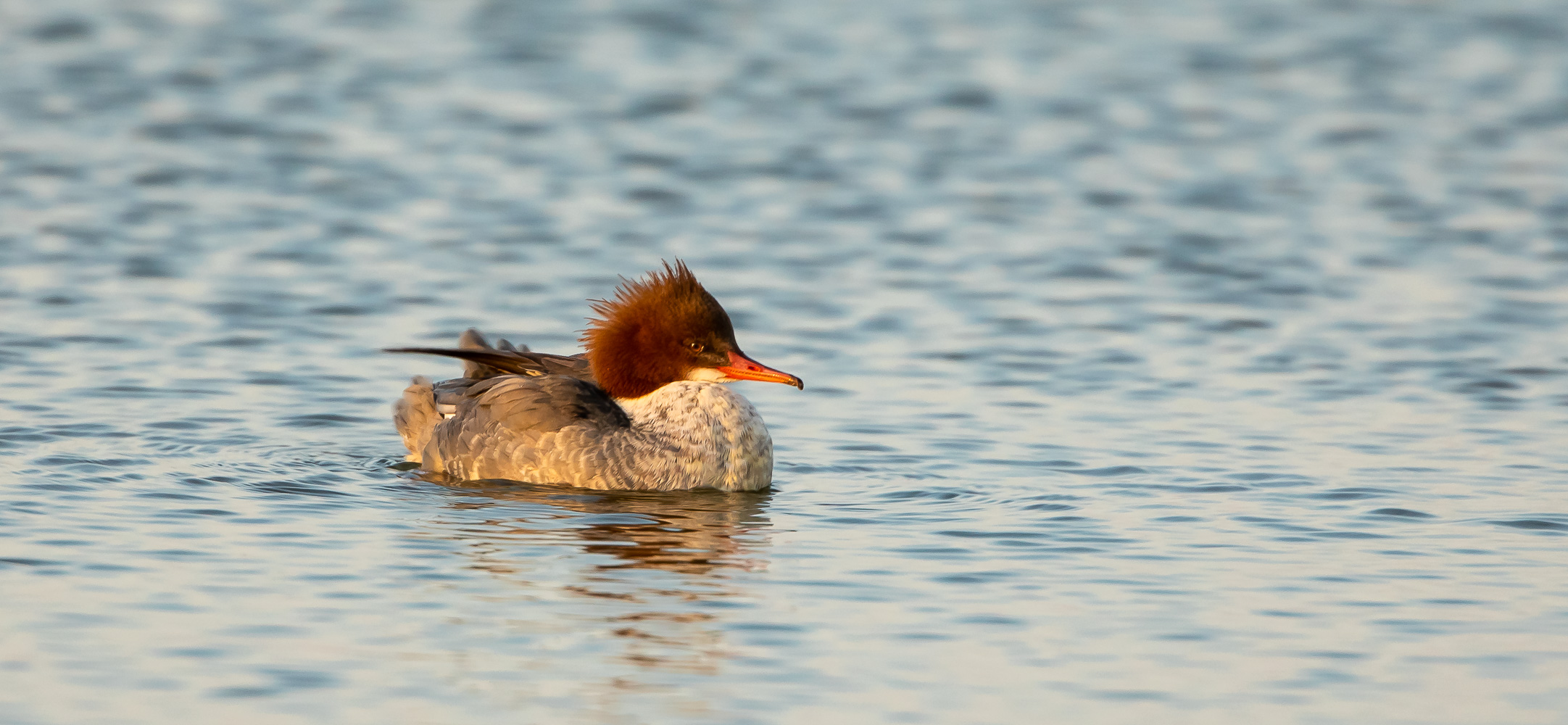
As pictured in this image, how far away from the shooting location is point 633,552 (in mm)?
9875

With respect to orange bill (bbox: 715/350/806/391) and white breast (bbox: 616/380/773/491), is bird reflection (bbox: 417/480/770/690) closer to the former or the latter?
white breast (bbox: 616/380/773/491)

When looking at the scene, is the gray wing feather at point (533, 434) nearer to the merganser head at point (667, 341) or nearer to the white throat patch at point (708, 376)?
the merganser head at point (667, 341)

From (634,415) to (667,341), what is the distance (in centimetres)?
47

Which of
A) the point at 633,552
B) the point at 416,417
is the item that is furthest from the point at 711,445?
the point at 416,417

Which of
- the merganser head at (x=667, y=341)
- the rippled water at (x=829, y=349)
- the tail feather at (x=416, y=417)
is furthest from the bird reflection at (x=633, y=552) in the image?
the merganser head at (x=667, y=341)

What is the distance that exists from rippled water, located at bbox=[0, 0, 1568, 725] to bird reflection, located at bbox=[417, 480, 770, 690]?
41mm

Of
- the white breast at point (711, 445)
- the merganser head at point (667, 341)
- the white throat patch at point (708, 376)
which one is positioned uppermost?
the merganser head at point (667, 341)

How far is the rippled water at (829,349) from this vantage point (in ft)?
26.6

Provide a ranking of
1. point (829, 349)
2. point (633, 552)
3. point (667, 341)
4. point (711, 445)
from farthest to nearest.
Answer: point (829, 349), point (667, 341), point (711, 445), point (633, 552)

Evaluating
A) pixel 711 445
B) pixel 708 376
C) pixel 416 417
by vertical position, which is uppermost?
pixel 708 376

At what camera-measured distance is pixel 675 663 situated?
7957 millimetres

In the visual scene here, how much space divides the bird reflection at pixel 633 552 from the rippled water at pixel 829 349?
0.13ft

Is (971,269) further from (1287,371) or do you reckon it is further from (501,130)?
(501,130)

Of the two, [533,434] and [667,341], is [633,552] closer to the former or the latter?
[533,434]
